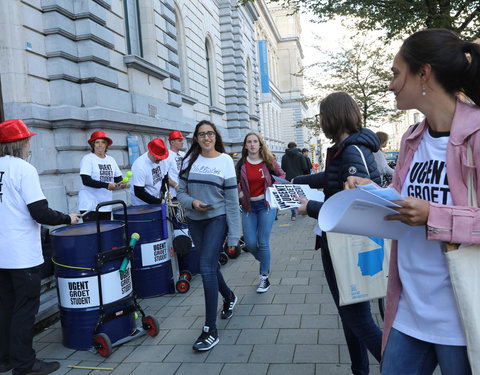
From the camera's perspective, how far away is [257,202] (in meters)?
5.62

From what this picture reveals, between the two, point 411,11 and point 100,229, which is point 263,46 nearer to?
point 411,11

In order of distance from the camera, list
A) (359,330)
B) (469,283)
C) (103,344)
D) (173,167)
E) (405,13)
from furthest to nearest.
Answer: (405,13), (173,167), (103,344), (359,330), (469,283)

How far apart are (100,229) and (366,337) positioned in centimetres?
245

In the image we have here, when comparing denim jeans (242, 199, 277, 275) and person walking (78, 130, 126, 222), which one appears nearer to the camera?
denim jeans (242, 199, 277, 275)

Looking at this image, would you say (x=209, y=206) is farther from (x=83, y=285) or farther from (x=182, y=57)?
(x=182, y=57)

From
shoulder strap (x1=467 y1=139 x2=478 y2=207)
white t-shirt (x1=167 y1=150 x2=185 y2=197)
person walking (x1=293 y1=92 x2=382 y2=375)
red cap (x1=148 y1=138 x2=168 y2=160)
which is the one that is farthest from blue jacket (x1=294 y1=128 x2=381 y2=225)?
white t-shirt (x1=167 y1=150 x2=185 y2=197)

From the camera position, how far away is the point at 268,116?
39281 mm

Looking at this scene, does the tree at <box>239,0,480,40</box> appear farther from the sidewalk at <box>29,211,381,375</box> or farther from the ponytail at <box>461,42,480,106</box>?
the ponytail at <box>461,42,480,106</box>

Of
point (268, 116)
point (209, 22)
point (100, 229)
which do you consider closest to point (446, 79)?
point (100, 229)

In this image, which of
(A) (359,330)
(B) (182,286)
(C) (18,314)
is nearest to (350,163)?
(A) (359,330)

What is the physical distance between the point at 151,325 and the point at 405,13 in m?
10.3

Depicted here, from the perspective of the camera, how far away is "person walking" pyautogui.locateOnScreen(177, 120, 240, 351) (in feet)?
13.0

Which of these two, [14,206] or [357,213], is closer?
[357,213]

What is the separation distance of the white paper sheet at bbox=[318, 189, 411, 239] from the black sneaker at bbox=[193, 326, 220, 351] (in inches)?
101
